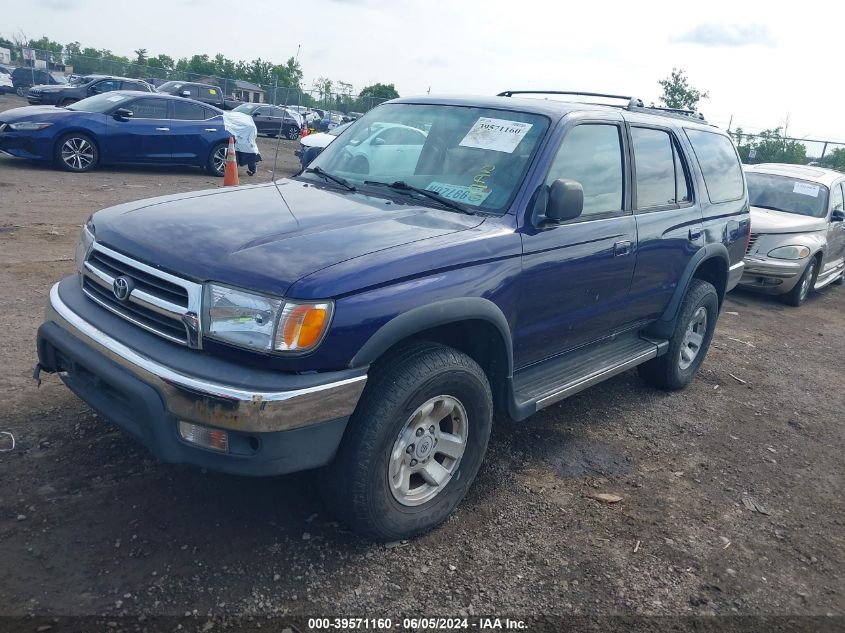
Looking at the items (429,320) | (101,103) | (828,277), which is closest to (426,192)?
(429,320)

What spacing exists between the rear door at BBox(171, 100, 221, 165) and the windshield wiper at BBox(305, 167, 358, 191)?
10.1m

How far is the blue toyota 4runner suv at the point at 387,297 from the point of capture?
2645 millimetres

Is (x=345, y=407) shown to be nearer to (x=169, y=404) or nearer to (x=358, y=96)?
(x=169, y=404)

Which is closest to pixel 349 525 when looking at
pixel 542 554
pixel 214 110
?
pixel 542 554

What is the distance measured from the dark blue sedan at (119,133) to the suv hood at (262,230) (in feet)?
32.2

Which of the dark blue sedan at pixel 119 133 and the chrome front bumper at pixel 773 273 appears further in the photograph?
the dark blue sedan at pixel 119 133

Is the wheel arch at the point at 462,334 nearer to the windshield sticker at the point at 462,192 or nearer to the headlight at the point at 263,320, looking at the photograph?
the headlight at the point at 263,320

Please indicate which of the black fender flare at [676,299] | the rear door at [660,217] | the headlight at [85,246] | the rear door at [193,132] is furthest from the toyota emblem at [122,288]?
the rear door at [193,132]

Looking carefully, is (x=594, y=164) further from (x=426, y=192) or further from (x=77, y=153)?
(x=77, y=153)

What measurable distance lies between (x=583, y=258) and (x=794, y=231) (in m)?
6.55

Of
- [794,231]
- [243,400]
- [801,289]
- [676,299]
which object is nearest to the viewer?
[243,400]

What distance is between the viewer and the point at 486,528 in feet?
11.0

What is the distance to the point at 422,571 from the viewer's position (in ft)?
9.83

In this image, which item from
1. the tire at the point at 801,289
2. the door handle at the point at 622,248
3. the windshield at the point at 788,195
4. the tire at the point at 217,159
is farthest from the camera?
the tire at the point at 217,159
